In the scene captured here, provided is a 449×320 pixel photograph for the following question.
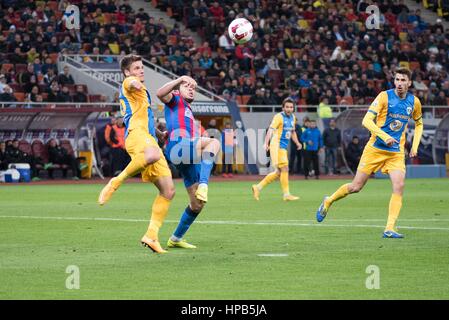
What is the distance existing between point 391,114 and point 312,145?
2201 centimetres

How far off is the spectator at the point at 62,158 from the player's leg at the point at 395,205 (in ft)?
69.3

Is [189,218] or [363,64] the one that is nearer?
[189,218]

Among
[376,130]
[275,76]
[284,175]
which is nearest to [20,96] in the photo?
[275,76]

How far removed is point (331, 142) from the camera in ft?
127

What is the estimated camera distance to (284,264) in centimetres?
1110

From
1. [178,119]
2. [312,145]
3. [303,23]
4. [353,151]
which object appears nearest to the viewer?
[178,119]

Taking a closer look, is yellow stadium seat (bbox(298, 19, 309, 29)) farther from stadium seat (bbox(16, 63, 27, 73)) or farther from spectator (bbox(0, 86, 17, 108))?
spectator (bbox(0, 86, 17, 108))

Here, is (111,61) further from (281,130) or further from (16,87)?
(281,130)

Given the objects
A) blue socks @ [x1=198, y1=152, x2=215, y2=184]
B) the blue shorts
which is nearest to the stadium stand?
the blue shorts

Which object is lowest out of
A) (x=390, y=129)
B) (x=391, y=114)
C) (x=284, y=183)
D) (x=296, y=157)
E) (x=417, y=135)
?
(x=296, y=157)

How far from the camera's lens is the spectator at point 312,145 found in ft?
121

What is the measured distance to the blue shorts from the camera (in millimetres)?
A: 12883

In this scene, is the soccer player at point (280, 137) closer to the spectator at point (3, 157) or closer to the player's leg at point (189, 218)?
the spectator at point (3, 157)

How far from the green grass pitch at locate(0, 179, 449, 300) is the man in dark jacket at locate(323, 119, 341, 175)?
52.8 feet
